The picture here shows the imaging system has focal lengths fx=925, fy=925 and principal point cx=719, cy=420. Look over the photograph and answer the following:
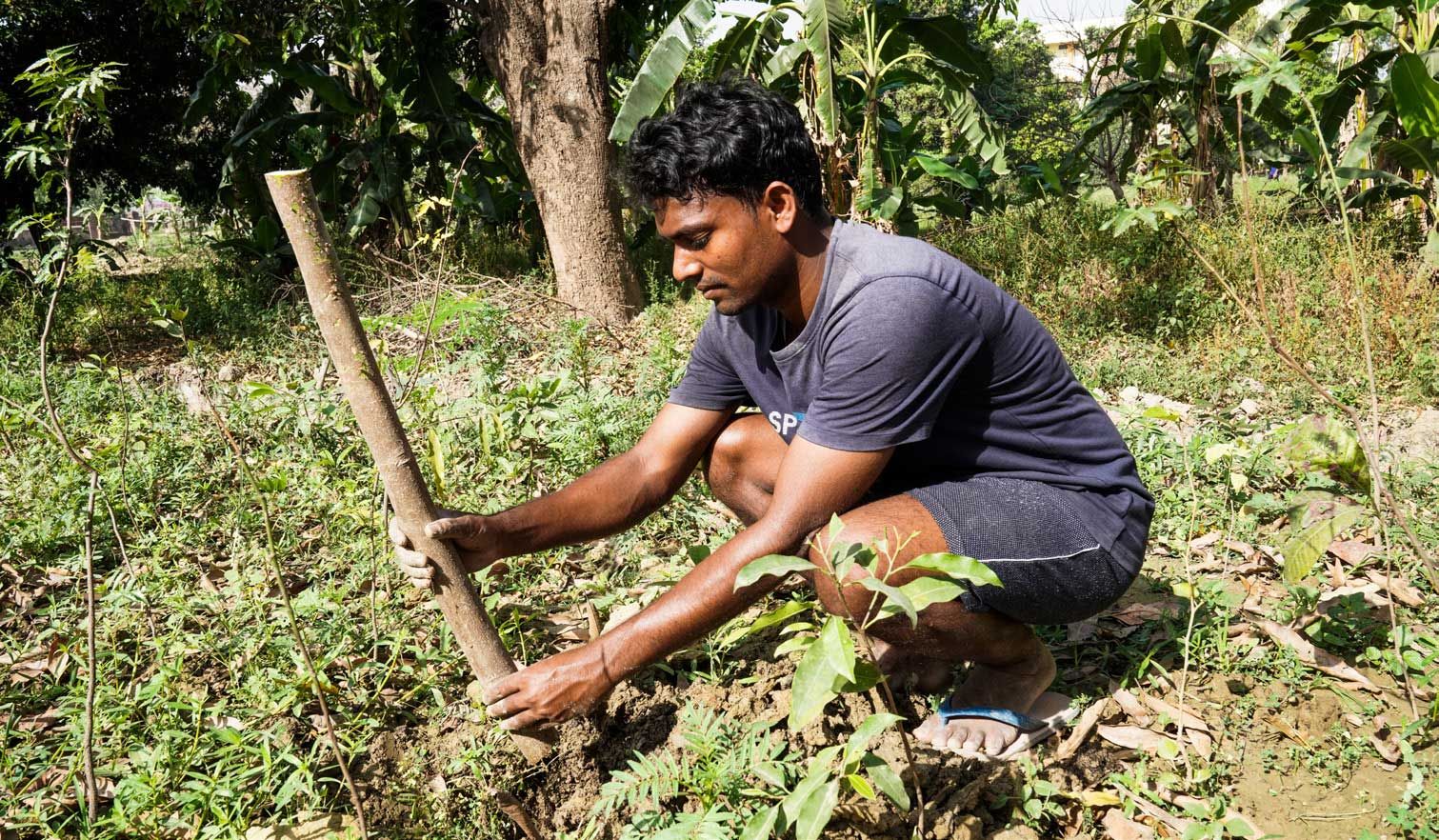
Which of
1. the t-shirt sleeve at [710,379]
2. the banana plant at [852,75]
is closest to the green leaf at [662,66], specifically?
the banana plant at [852,75]

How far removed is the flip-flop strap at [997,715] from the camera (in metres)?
1.95

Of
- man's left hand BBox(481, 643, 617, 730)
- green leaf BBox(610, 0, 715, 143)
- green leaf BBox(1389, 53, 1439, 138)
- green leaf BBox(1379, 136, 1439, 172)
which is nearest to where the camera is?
man's left hand BBox(481, 643, 617, 730)

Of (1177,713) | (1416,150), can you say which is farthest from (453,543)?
(1416,150)

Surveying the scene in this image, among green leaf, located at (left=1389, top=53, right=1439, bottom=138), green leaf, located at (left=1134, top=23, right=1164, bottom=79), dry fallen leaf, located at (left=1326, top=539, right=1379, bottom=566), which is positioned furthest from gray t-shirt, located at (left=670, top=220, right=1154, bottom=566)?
green leaf, located at (left=1134, top=23, right=1164, bottom=79)

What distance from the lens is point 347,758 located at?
1968 mm

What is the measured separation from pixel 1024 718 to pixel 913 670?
278 millimetres

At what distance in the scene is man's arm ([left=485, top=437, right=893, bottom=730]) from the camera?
1.64m

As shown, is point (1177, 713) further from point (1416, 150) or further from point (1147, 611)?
point (1416, 150)

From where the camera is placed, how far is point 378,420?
1.63 meters

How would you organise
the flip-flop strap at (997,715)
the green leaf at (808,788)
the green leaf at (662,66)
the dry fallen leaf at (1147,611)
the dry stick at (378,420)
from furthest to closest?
the green leaf at (662,66) < the dry fallen leaf at (1147,611) < the flip-flop strap at (997,715) < the dry stick at (378,420) < the green leaf at (808,788)

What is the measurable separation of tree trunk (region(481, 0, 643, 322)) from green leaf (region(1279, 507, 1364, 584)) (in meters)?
4.11

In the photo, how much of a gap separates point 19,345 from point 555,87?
3369mm

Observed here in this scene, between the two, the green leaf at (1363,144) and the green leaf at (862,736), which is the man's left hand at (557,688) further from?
the green leaf at (1363,144)

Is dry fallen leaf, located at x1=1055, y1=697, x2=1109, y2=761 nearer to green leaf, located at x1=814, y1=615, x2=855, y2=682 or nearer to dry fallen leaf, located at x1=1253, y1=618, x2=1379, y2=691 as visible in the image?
dry fallen leaf, located at x1=1253, y1=618, x2=1379, y2=691
